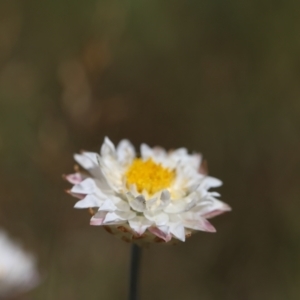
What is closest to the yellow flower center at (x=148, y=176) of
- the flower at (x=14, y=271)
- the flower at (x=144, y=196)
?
the flower at (x=144, y=196)

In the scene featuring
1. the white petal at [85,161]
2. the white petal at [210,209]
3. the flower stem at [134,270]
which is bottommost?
the flower stem at [134,270]

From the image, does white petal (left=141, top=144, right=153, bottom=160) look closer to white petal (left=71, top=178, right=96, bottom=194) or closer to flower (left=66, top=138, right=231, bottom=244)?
flower (left=66, top=138, right=231, bottom=244)

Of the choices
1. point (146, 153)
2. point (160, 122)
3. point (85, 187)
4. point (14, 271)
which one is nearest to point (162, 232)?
point (85, 187)

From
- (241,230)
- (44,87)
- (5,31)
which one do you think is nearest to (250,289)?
(241,230)

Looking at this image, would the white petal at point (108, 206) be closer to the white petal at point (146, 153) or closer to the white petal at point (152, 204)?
the white petal at point (152, 204)

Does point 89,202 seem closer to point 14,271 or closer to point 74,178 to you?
point 74,178

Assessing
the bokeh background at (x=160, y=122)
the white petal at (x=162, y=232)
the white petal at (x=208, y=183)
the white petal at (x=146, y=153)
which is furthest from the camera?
the bokeh background at (x=160, y=122)

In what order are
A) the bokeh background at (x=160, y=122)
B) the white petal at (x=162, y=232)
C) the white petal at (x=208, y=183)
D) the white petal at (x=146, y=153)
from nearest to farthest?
the white petal at (x=162, y=232) < the white petal at (x=208, y=183) < the white petal at (x=146, y=153) < the bokeh background at (x=160, y=122)
